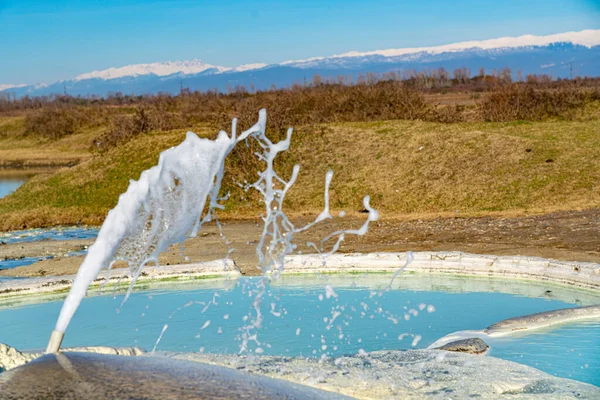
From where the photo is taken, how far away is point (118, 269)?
12.6m

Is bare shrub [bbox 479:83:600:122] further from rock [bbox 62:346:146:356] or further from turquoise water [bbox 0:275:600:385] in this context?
rock [bbox 62:346:146:356]

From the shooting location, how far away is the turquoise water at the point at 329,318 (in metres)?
8.31

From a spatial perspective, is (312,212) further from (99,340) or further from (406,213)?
(99,340)

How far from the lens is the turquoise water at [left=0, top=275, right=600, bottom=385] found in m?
8.31

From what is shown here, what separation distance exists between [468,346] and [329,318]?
8.00ft

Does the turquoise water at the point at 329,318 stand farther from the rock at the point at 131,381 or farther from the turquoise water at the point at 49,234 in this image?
the turquoise water at the point at 49,234

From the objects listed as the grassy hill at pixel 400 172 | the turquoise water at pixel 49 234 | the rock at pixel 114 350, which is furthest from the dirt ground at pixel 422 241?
the rock at pixel 114 350

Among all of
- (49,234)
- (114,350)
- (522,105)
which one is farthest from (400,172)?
(114,350)

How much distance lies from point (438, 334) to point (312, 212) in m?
12.5

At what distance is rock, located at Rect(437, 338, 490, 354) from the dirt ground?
492 centimetres

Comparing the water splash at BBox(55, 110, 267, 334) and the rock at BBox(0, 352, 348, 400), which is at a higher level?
the water splash at BBox(55, 110, 267, 334)

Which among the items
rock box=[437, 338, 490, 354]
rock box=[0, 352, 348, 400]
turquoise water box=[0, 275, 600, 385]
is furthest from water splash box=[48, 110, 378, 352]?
turquoise water box=[0, 275, 600, 385]

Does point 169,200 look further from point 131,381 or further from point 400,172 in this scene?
point 400,172

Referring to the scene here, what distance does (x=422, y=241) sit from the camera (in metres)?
15.4
